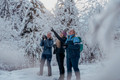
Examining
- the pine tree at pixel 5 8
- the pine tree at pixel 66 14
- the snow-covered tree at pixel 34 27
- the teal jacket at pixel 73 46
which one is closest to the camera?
the teal jacket at pixel 73 46

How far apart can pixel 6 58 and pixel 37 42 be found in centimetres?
364

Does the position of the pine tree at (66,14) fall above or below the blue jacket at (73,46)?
above

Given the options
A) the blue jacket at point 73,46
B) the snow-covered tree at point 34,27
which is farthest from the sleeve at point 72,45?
the snow-covered tree at point 34,27

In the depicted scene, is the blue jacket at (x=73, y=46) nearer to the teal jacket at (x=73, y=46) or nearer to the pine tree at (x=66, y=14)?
the teal jacket at (x=73, y=46)

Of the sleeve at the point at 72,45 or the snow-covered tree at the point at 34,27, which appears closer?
the sleeve at the point at 72,45

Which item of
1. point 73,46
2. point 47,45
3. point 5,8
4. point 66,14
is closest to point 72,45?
point 73,46

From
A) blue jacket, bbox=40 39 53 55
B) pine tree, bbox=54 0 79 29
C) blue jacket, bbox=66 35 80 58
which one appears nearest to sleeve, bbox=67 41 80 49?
blue jacket, bbox=66 35 80 58

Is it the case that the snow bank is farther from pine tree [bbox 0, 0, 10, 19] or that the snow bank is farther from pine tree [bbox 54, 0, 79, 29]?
pine tree [bbox 0, 0, 10, 19]

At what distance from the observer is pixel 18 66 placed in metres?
15.6

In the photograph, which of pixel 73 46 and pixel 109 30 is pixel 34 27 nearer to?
pixel 73 46

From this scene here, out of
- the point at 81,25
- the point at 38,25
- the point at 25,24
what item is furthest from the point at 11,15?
the point at 81,25

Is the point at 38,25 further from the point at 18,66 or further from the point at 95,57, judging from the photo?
the point at 95,57

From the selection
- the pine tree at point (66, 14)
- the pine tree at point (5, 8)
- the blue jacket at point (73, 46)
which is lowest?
the blue jacket at point (73, 46)

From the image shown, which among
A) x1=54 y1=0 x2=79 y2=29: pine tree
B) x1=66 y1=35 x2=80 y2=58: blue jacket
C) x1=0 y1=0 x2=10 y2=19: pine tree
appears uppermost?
x1=0 y1=0 x2=10 y2=19: pine tree
